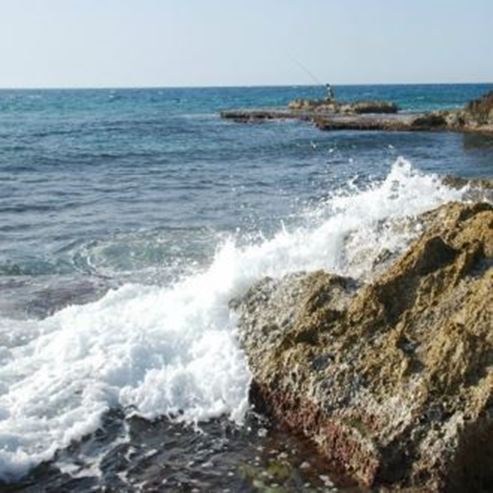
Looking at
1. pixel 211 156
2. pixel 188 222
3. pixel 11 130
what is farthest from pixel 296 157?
pixel 11 130

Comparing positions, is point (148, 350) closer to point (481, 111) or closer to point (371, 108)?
point (481, 111)

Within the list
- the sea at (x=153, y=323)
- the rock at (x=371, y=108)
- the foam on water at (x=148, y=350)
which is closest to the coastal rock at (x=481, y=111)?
the rock at (x=371, y=108)

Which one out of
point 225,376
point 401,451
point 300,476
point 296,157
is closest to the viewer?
point 401,451

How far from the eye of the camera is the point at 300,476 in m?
7.21

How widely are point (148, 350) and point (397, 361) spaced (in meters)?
3.43

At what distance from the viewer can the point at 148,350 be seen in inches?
376

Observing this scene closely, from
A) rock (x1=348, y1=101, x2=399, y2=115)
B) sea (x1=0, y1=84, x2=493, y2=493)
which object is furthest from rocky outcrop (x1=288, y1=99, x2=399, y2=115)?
sea (x1=0, y1=84, x2=493, y2=493)

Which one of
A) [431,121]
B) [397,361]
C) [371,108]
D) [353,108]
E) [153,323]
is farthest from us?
[371,108]

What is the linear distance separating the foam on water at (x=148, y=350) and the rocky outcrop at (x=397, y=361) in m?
0.63

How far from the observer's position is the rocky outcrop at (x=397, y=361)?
21.8 ft

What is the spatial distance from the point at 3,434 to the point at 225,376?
7.89ft

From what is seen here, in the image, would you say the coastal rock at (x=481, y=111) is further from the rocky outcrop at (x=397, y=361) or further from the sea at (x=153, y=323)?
the rocky outcrop at (x=397, y=361)

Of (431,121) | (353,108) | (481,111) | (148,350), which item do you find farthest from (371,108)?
(148,350)

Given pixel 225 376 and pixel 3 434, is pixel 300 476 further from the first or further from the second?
pixel 3 434
